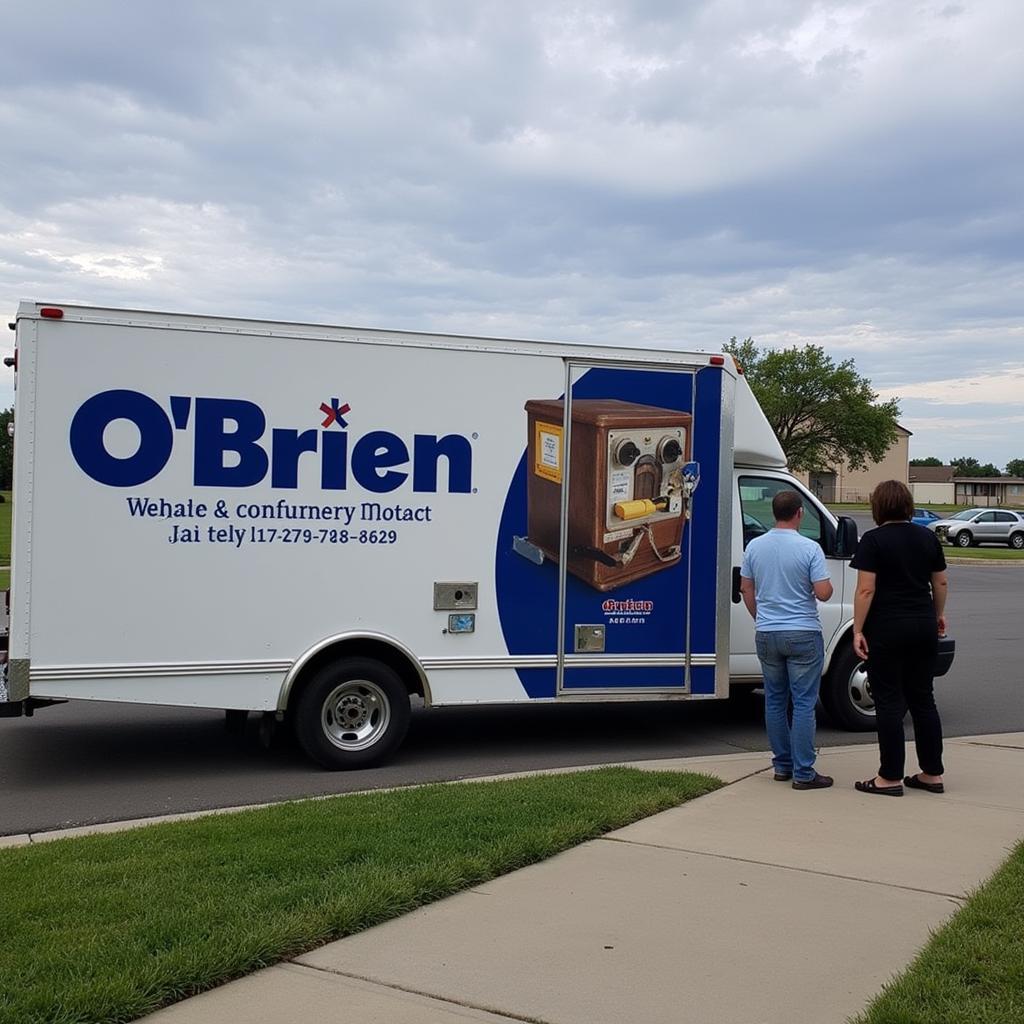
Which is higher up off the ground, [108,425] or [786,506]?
[108,425]

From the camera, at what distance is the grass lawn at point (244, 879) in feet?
12.3

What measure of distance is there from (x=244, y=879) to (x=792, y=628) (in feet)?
11.5

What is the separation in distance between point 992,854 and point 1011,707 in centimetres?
531

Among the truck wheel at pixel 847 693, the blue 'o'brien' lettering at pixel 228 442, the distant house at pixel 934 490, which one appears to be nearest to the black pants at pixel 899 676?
the truck wheel at pixel 847 693

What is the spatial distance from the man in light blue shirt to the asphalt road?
3.04 feet

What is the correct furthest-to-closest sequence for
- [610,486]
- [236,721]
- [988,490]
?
[988,490] → [236,721] → [610,486]

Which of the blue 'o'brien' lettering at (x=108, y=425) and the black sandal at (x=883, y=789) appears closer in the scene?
the black sandal at (x=883, y=789)

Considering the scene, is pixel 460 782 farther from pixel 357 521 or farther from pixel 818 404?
pixel 818 404

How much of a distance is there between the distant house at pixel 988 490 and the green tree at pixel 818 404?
63972mm

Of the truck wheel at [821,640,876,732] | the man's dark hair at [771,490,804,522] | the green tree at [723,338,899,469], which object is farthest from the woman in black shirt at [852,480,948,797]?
the green tree at [723,338,899,469]

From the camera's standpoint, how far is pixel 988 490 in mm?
127375

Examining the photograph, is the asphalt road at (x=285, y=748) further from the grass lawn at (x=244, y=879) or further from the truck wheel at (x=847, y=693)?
the grass lawn at (x=244, y=879)

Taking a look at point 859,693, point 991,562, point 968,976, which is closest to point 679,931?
point 968,976

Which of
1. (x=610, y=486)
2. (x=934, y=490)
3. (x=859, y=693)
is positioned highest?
(x=934, y=490)
